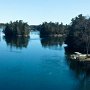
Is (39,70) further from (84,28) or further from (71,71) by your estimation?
(84,28)

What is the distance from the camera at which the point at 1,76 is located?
43000mm

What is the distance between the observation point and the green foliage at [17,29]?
15262cm

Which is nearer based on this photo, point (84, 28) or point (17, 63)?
point (17, 63)

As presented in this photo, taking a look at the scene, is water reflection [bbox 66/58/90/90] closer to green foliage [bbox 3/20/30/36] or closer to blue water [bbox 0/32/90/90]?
blue water [bbox 0/32/90/90]

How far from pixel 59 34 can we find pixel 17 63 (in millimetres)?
109758

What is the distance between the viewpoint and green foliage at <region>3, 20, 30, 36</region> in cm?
15262

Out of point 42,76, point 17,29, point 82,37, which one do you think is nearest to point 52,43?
point 82,37

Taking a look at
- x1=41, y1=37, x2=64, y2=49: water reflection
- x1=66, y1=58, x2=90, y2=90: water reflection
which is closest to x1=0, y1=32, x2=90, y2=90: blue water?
x1=66, y1=58, x2=90, y2=90: water reflection

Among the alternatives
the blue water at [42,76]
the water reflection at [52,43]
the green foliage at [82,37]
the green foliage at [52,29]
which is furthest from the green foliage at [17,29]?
the blue water at [42,76]

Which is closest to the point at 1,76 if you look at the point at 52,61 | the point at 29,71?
the point at 29,71

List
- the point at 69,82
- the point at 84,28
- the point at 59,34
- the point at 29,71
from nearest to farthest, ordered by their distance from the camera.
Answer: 1. the point at 69,82
2. the point at 29,71
3. the point at 84,28
4. the point at 59,34

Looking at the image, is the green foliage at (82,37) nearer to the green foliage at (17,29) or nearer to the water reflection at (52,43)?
the water reflection at (52,43)

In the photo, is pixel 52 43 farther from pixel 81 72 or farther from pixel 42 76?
pixel 42 76

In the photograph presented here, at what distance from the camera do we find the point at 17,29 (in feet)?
499
